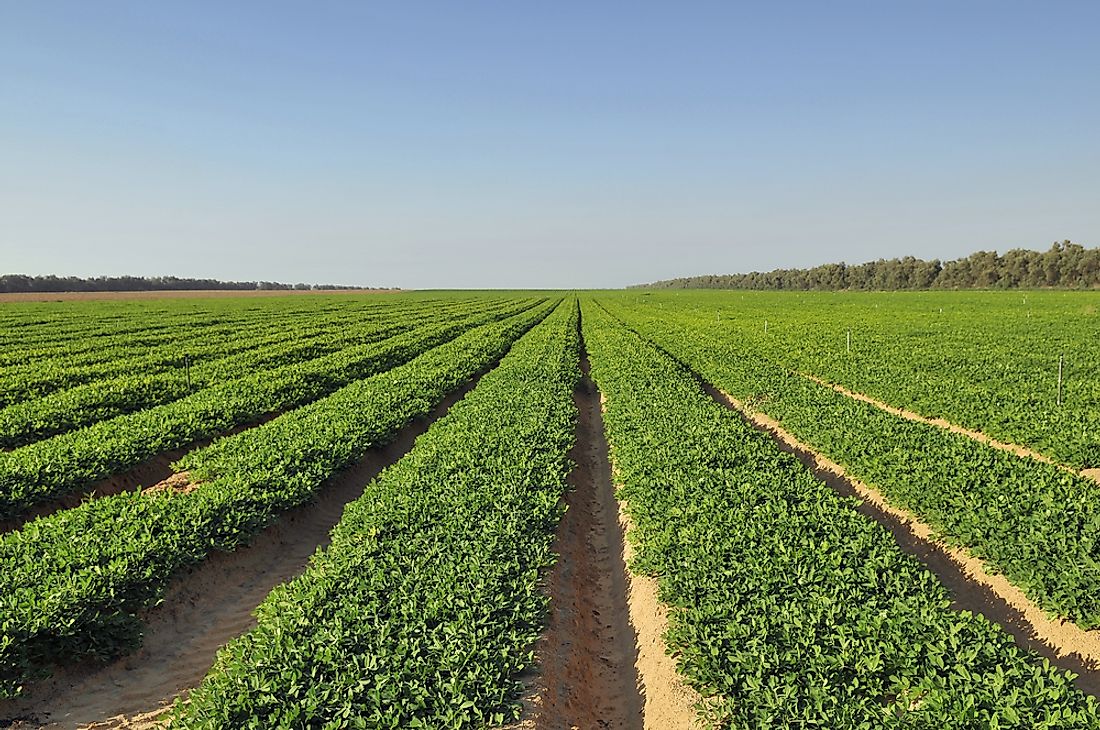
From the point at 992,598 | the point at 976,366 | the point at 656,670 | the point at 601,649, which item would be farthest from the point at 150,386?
the point at 976,366

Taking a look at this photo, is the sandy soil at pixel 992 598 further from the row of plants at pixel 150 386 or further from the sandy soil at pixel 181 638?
the row of plants at pixel 150 386

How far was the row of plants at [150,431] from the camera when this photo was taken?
31.4 ft

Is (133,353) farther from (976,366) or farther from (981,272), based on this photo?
(981,272)

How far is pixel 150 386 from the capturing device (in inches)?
720

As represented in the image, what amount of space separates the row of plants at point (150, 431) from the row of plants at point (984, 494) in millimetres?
13348

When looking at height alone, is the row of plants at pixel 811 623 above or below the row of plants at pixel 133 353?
below

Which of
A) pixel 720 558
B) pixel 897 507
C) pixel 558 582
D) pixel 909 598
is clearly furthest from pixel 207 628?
pixel 897 507

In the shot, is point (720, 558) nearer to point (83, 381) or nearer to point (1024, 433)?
point (1024, 433)

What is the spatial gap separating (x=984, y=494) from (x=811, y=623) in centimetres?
497

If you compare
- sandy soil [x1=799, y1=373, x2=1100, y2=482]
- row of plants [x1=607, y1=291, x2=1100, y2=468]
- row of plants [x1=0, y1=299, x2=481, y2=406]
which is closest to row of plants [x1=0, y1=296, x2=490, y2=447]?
row of plants [x1=0, y1=299, x2=481, y2=406]

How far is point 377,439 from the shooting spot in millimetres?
12797

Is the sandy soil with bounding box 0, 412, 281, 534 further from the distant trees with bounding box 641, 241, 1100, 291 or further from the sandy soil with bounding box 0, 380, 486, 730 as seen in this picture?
the distant trees with bounding box 641, 241, 1100, 291

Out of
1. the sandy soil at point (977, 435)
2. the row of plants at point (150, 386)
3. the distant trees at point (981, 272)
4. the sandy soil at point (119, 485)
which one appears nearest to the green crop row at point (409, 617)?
the sandy soil at point (119, 485)

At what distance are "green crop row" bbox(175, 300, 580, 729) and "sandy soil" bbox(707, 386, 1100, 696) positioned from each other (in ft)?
15.6
